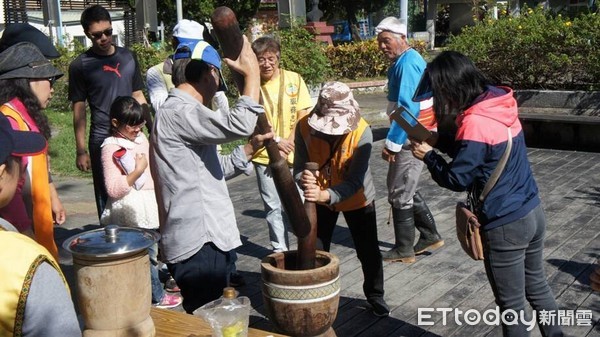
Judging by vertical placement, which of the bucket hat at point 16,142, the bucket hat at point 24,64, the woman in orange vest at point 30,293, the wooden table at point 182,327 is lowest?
the wooden table at point 182,327

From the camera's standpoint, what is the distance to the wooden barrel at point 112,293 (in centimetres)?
270

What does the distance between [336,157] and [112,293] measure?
206 centimetres

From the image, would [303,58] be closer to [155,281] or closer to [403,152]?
[403,152]

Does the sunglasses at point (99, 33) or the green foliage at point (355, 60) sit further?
the green foliage at point (355, 60)

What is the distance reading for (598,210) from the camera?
677 centimetres

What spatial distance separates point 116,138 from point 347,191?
1.61m

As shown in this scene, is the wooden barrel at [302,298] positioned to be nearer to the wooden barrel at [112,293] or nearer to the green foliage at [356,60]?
the wooden barrel at [112,293]

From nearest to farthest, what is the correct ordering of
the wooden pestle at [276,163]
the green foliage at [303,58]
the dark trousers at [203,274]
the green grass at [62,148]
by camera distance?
the wooden pestle at [276,163]
the dark trousers at [203,274]
the green grass at [62,148]
the green foliage at [303,58]

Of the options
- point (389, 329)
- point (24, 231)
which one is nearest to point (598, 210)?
point (389, 329)

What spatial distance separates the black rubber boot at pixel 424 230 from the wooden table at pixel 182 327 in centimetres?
308

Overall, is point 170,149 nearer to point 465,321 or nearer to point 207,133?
point 207,133

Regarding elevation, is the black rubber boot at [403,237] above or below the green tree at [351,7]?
below

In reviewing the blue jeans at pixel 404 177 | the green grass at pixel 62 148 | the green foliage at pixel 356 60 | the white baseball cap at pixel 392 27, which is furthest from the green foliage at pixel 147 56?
the blue jeans at pixel 404 177

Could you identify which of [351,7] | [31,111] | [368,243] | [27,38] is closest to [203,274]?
[31,111]
